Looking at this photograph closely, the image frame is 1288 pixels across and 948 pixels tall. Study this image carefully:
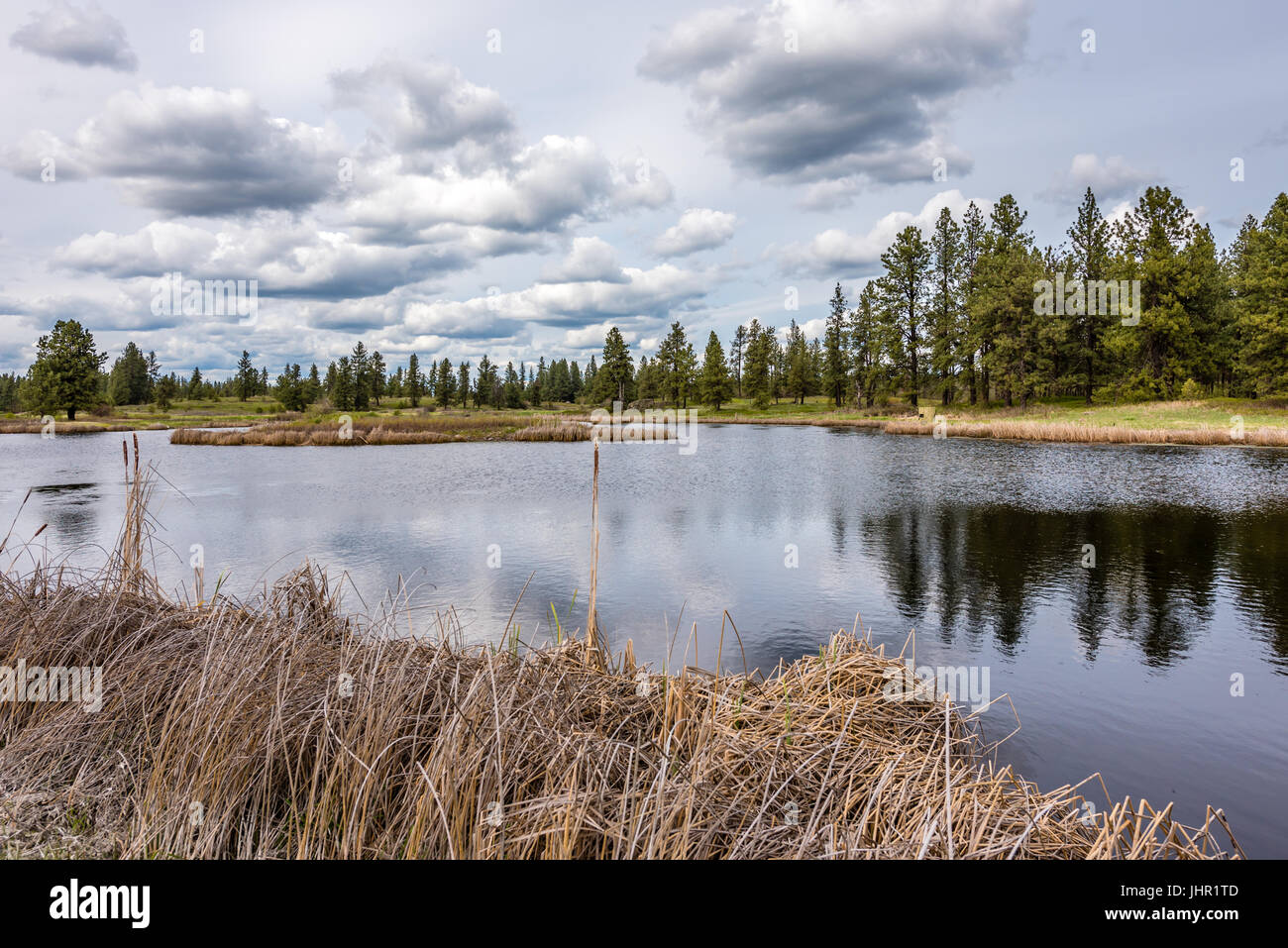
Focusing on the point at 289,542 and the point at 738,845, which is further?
the point at 289,542

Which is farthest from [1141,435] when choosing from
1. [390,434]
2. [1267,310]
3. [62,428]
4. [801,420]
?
[62,428]

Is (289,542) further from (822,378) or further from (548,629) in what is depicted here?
(822,378)

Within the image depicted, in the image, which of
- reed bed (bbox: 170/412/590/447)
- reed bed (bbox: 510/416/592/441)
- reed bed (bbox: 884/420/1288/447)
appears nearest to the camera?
reed bed (bbox: 884/420/1288/447)

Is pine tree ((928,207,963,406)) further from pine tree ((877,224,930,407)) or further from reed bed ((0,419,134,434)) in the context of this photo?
reed bed ((0,419,134,434))

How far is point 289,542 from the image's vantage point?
614 inches

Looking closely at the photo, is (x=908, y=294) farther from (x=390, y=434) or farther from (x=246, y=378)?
(x=246, y=378)

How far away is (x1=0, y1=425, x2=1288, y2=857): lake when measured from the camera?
7.02m

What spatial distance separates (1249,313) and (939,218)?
88.1 feet

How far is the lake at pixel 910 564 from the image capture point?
702cm

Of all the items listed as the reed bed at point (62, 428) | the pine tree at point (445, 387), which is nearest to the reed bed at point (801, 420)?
the pine tree at point (445, 387)

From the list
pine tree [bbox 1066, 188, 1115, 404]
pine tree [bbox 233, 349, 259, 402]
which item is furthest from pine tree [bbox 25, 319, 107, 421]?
pine tree [bbox 1066, 188, 1115, 404]

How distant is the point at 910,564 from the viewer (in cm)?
1354
